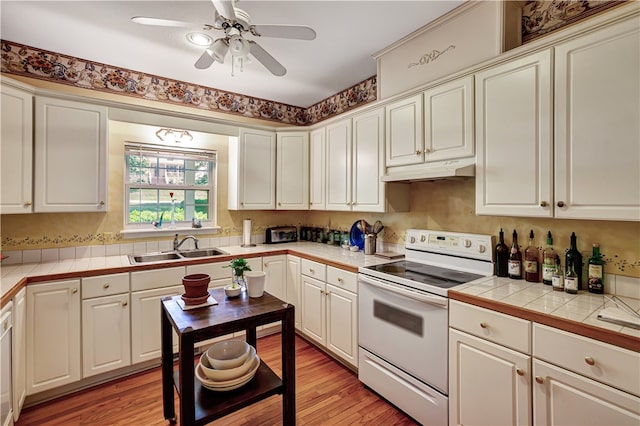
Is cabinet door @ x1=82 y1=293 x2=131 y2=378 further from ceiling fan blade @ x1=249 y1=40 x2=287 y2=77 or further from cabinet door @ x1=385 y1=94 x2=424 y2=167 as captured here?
cabinet door @ x1=385 y1=94 x2=424 y2=167

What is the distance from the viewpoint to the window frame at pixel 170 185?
117 inches

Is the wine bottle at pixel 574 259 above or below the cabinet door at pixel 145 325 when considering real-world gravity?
above

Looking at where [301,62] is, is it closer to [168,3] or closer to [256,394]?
[168,3]

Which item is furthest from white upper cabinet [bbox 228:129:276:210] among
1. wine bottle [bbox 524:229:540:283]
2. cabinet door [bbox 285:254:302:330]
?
wine bottle [bbox 524:229:540:283]

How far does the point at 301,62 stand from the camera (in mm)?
2758

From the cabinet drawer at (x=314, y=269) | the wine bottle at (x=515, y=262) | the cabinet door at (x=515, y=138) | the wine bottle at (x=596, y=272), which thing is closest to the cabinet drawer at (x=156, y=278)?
the cabinet drawer at (x=314, y=269)

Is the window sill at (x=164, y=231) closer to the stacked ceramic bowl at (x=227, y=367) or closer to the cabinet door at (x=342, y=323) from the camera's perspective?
the cabinet door at (x=342, y=323)

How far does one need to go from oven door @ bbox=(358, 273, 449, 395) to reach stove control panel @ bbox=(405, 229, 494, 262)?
57 cm

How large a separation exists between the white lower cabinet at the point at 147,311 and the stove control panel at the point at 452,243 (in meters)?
2.09

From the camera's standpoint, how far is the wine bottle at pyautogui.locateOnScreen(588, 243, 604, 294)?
5.25 ft

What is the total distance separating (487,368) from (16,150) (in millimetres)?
3319

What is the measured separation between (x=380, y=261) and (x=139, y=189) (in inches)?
97.4

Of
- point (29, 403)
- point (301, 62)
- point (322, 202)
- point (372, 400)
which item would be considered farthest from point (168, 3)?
point (372, 400)

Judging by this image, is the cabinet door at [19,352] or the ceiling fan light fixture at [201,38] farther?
the ceiling fan light fixture at [201,38]
